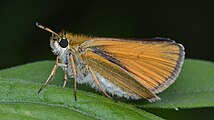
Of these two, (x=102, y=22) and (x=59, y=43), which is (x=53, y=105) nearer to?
(x=59, y=43)

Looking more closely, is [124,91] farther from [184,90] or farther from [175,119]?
[175,119]

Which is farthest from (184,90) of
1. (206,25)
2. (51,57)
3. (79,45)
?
(206,25)

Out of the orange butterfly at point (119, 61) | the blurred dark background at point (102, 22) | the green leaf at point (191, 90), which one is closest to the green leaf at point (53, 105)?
the orange butterfly at point (119, 61)

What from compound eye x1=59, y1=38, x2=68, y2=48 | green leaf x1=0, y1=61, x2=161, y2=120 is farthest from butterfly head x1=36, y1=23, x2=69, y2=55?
green leaf x1=0, y1=61, x2=161, y2=120

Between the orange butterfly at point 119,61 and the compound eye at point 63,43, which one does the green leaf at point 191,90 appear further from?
the compound eye at point 63,43

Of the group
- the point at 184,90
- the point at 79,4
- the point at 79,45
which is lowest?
the point at 184,90

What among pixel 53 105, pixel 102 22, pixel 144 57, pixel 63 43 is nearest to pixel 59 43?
pixel 63 43

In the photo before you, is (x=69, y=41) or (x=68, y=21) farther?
(x=68, y=21)
